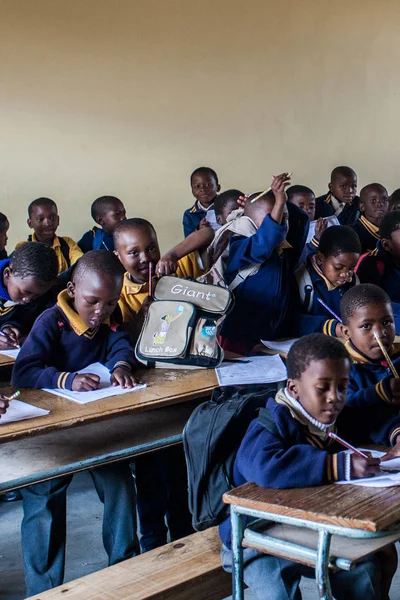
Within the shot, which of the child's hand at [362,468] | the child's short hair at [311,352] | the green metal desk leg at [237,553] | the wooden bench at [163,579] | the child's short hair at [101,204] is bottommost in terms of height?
the wooden bench at [163,579]

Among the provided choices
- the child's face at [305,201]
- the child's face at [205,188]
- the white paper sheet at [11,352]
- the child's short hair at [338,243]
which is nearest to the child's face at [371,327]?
the child's short hair at [338,243]

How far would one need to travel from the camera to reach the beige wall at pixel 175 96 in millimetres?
5504

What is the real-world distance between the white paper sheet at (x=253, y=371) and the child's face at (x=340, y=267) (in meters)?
0.59

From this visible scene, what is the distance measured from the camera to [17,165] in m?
5.49

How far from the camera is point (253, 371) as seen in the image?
2684 mm

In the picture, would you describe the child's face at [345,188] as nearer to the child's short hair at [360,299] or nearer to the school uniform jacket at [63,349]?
the child's short hair at [360,299]

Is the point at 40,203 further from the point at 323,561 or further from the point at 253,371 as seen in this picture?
the point at 323,561

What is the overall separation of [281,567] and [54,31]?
466 centimetres

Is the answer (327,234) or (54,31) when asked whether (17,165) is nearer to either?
(54,31)

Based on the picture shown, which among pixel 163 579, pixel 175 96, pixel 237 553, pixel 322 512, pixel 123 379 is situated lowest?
pixel 163 579

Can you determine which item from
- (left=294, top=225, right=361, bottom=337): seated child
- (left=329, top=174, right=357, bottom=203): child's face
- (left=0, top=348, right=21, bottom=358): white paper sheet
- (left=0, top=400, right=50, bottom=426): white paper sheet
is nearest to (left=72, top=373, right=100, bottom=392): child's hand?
(left=0, top=400, right=50, bottom=426): white paper sheet

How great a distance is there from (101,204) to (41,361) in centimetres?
303

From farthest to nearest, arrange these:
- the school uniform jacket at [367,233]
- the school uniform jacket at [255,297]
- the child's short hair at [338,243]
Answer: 1. the school uniform jacket at [367,233]
2. the child's short hair at [338,243]
3. the school uniform jacket at [255,297]

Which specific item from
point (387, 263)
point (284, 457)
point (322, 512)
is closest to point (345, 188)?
point (387, 263)
